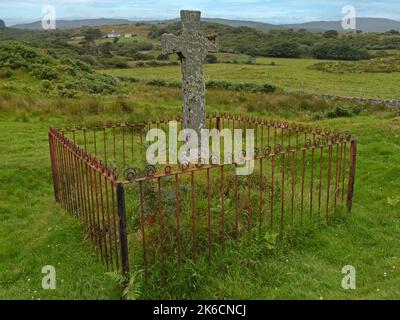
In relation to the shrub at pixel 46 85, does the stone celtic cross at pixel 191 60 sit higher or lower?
higher

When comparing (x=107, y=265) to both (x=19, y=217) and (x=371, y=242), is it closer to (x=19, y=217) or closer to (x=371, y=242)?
(x=19, y=217)

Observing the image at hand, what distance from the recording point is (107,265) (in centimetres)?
577

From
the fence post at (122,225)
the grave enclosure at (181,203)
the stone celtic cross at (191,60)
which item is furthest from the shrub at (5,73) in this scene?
the fence post at (122,225)

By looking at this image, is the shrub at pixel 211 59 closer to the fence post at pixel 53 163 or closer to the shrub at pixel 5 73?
the shrub at pixel 5 73

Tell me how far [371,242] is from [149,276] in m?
3.58

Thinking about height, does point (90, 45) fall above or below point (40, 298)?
above

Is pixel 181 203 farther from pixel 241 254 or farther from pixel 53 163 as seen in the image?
pixel 53 163

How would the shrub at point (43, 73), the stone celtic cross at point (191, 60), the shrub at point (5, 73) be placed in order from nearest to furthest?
the stone celtic cross at point (191, 60), the shrub at point (5, 73), the shrub at point (43, 73)

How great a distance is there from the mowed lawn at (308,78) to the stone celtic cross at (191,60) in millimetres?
27166

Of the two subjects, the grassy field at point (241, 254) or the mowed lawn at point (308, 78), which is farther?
the mowed lawn at point (308, 78)

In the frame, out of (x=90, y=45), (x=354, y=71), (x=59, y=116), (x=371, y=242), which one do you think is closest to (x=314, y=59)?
(x=354, y=71)

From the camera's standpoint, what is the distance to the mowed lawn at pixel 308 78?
118ft

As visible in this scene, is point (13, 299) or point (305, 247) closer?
point (13, 299)
